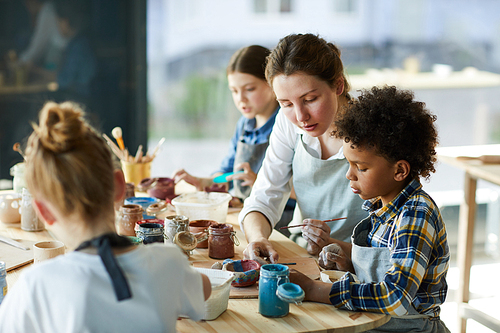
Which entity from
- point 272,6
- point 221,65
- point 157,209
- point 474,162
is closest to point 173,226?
point 157,209

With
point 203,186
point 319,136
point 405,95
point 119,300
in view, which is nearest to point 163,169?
point 203,186

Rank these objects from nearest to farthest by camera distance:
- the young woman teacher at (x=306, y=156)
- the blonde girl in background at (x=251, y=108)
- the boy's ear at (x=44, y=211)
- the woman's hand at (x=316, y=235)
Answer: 1. the boy's ear at (x=44, y=211)
2. the woman's hand at (x=316, y=235)
3. the young woman teacher at (x=306, y=156)
4. the blonde girl in background at (x=251, y=108)

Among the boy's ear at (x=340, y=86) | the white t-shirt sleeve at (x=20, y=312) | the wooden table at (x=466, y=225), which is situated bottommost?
the wooden table at (x=466, y=225)

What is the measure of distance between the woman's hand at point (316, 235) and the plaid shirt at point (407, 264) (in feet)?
0.69

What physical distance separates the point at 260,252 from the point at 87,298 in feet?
2.47

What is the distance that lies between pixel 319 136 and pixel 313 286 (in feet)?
2.53

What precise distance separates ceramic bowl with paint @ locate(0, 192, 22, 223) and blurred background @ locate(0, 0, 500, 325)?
1.95 m

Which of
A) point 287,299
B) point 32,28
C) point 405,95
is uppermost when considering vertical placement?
point 32,28

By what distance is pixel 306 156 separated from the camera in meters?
1.86

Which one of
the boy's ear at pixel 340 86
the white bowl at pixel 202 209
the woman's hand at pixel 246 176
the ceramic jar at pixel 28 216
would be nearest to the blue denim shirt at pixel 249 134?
the woman's hand at pixel 246 176

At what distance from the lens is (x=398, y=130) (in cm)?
131

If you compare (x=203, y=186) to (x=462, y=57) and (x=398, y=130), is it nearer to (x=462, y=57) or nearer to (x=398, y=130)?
(x=398, y=130)

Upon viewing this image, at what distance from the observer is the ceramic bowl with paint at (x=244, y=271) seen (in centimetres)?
130

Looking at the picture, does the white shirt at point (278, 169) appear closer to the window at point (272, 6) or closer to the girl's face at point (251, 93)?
the girl's face at point (251, 93)
